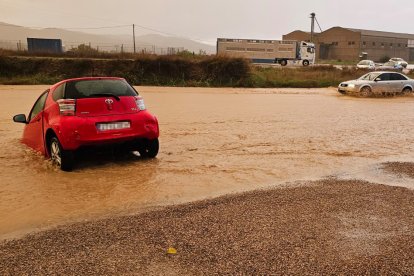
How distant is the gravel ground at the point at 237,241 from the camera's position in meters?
3.49

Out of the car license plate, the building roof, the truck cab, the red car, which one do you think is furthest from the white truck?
the car license plate

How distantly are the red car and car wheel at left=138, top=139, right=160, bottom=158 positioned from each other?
5 centimetres

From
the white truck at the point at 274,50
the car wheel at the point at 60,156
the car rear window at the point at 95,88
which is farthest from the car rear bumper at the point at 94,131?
the white truck at the point at 274,50

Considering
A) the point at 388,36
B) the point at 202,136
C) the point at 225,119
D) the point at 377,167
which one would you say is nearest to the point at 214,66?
the point at 225,119

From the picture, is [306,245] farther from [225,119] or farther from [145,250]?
[225,119]

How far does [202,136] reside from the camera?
1073 centimetres

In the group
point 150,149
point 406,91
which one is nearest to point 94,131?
point 150,149

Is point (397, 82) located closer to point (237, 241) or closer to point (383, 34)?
point (237, 241)

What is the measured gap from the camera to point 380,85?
2264 cm

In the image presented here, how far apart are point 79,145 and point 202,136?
187 inches

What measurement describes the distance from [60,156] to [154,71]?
24.6 metres

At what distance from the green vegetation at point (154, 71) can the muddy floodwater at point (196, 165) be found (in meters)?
16.0

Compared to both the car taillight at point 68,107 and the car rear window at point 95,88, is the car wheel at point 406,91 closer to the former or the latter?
the car rear window at point 95,88

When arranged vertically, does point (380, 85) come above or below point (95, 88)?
below
